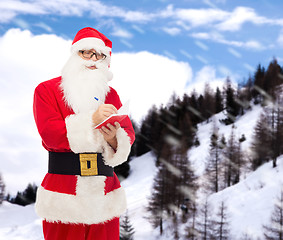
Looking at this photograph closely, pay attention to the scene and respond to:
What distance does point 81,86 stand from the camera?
3.33 metres

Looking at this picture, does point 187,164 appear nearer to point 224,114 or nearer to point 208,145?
point 208,145

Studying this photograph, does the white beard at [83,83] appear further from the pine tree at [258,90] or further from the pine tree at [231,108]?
the pine tree at [258,90]

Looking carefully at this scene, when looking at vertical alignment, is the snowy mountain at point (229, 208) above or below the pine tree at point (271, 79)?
below

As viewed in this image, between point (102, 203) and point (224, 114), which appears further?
point (224, 114)

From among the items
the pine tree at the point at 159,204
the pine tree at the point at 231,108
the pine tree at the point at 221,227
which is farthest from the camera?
the pine tree at the point at 231,108

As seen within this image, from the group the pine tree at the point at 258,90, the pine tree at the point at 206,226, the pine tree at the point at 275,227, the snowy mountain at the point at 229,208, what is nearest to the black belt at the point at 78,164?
the pine tree at the point at 275,227

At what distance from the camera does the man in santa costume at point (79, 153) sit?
3061 mm

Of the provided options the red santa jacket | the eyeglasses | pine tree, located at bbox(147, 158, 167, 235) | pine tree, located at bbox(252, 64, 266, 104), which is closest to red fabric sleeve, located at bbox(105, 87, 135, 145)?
the red santa jacket

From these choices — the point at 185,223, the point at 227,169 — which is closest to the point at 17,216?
the point at 185,223

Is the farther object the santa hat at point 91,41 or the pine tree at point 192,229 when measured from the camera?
the pine tree at point 192,229

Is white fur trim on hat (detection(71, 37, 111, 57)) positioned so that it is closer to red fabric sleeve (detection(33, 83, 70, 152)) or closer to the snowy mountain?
red fabric sleeve (detection(33, 83, 70, 152))

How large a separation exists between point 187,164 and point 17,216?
19.8 metres

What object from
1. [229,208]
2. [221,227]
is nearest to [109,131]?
[221,227]

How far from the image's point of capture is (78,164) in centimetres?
312
